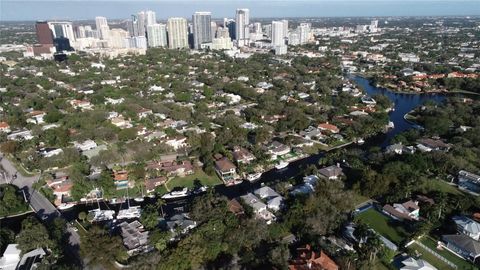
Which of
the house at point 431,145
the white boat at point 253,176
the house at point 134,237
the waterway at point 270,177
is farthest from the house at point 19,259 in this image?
the house at point 431,145

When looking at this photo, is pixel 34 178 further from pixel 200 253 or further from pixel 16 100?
pixel 16 100

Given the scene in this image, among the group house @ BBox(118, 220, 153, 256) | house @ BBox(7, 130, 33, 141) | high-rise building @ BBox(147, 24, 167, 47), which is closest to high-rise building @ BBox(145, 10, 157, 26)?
high-rise building @ BBox(147, 24, 167, 47)

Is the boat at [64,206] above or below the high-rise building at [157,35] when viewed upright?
below

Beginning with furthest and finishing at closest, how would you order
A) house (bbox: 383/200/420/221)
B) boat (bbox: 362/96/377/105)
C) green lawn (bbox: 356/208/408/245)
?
boat (bbox: 362/96/377/105) → house (bbox: 383/200/420/221) → green lawn (bbox: 356/208/408/245)

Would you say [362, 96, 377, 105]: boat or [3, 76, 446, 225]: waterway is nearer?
[3, 76, 446, 225]: waterway

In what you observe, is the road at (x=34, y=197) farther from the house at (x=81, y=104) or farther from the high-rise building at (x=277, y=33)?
the high-rise building at (x=277, y=33)

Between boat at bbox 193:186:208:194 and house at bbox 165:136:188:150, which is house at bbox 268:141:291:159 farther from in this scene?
house at bbox 165:136:188:150
